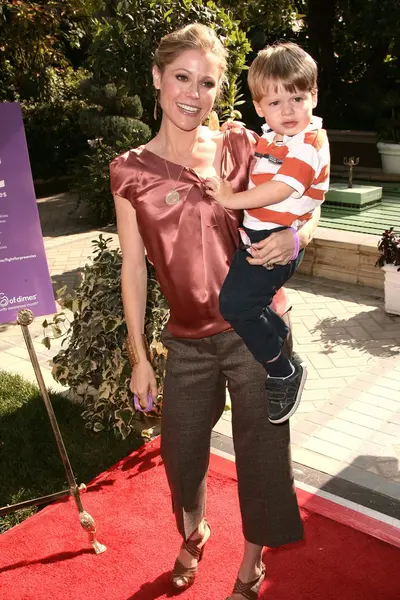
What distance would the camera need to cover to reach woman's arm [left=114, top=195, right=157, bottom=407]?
9.20 ft

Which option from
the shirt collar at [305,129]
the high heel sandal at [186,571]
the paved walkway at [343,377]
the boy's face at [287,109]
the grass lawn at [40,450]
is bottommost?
the paved walkway at [343,377]

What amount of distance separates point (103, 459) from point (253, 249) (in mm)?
2747

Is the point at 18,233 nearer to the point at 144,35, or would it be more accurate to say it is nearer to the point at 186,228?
the point at 186,228

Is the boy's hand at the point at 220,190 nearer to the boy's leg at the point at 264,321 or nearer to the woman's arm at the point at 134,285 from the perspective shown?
the boy's leg at the point at 264,321

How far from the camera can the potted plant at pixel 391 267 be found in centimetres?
707

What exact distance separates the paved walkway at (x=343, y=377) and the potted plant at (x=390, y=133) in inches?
252

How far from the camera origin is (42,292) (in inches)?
161

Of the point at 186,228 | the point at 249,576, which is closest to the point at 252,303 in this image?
the point at 186,228

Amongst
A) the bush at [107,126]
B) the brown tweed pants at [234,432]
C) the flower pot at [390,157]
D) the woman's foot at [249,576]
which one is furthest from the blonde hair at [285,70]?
the flower pot at [390,157]

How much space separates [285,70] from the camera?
2438 mm

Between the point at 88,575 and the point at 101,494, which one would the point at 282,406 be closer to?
the point at 88,575

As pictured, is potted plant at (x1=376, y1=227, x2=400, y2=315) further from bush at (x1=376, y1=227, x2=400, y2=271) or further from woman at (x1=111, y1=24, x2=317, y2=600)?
woman at (x1=111, y1=24, x2=317, y2=600)

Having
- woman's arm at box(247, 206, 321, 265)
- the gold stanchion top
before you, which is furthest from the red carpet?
woman's arm at box(247, 206, 321, 265)

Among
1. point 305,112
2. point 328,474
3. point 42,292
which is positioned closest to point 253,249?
point 305,112
